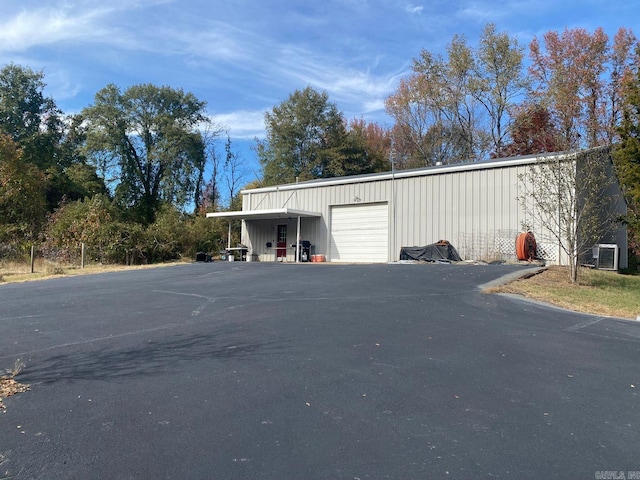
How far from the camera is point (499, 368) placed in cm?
507

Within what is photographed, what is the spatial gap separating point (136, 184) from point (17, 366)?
3482cm

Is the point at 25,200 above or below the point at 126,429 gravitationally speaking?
above

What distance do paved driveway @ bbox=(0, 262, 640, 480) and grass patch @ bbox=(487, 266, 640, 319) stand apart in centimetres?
147

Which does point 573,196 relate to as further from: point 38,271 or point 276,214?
point 38,271

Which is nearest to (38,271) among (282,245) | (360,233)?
(282,245)

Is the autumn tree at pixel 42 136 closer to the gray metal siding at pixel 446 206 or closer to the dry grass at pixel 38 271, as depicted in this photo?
the dry grass at pixel 38 271

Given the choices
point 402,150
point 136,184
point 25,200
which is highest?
point 402,150

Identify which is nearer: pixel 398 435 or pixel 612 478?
pixel 612 478

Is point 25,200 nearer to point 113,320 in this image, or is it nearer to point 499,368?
point 113,320

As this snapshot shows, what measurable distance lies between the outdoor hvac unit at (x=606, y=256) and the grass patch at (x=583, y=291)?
95.6 inches

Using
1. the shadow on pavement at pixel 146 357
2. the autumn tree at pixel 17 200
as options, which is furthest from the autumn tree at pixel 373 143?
the shadow on pavement at pixel 146 357

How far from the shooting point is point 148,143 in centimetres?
3706

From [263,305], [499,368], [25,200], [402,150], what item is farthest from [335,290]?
[402,150]

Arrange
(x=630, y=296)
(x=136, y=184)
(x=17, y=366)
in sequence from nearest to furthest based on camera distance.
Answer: (x=17, y=366)
(x=630, y=296)
(x=136, y=184)
